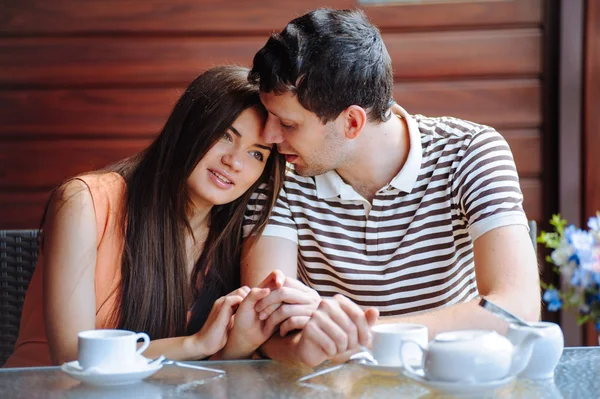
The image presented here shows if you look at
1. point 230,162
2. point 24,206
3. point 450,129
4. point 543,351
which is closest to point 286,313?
point 230,162

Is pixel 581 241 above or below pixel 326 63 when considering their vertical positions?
below

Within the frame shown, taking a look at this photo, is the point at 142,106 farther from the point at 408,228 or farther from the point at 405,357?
the point at 405,357

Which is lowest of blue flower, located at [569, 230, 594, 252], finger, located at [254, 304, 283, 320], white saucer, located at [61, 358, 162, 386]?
white saucer, located at [61, 358, 162, 386]

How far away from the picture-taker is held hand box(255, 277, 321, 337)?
163cm

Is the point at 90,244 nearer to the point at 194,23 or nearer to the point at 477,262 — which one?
the point at 477,262

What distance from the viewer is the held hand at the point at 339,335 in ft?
4.94

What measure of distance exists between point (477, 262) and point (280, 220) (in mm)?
503

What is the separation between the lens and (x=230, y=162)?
190 cm

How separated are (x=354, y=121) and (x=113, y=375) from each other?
0.98m

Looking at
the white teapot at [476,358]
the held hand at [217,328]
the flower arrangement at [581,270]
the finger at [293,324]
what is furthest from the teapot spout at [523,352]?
the held hand at [217,328]

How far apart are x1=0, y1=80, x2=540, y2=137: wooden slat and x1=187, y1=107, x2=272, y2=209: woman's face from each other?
49.1 inches

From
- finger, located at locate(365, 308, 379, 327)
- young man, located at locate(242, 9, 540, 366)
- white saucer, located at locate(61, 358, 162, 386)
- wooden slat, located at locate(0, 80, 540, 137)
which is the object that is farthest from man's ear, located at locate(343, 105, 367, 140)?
wooden slat, located at locate(0, 80, 540, 137)

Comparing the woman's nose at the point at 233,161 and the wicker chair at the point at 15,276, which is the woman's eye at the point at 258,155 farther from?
the wicker chair at the point at 15,276

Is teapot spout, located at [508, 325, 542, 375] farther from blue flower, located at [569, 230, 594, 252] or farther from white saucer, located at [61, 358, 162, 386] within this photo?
white saucer, located at [61, 358, 162, 386]
